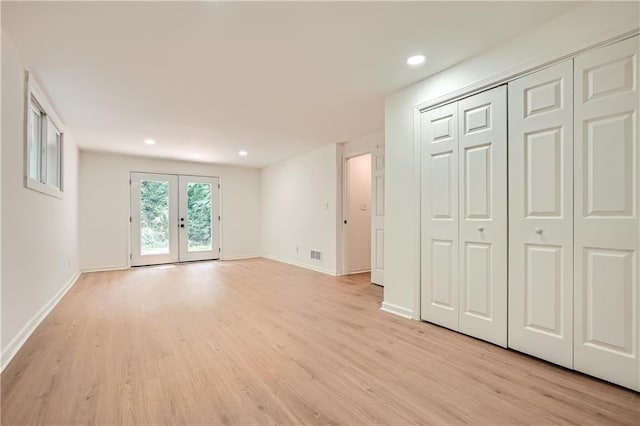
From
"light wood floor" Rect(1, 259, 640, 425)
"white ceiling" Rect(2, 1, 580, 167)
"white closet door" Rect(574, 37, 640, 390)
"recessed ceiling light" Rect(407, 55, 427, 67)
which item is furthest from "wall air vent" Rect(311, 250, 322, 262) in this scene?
"white closet door" Rect(574, 37, 640, 390)

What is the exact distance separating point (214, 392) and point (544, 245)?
237cm

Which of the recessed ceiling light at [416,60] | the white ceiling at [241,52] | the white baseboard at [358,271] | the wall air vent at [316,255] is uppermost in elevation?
the recessed ceiling light at [416,60]

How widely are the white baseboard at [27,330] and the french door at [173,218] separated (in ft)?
8.16

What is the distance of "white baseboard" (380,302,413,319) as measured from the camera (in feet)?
10.4

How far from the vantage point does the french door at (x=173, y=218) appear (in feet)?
21.4

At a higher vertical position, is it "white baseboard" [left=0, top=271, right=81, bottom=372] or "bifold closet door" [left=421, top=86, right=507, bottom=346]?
"bifold closet door" [left=421, top=86, right=507, bottom=346]

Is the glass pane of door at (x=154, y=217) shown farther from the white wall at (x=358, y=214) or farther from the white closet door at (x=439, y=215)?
the white closet door at (x=439, y=215)

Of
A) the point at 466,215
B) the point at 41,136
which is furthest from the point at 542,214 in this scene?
the point at 41,136

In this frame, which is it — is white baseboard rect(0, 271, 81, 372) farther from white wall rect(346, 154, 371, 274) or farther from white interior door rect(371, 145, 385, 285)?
white wall rect(346, 154, 371, 274)

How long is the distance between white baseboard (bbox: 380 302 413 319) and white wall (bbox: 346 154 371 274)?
2.14m

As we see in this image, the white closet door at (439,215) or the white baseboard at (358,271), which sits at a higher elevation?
the white closet door at (439,215)

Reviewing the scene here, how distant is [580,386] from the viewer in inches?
73.9

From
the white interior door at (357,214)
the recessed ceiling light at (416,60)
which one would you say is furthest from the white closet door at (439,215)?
the white interior door at (357,214)

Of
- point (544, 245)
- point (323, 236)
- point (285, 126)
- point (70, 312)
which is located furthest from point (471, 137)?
point (70, 312)
